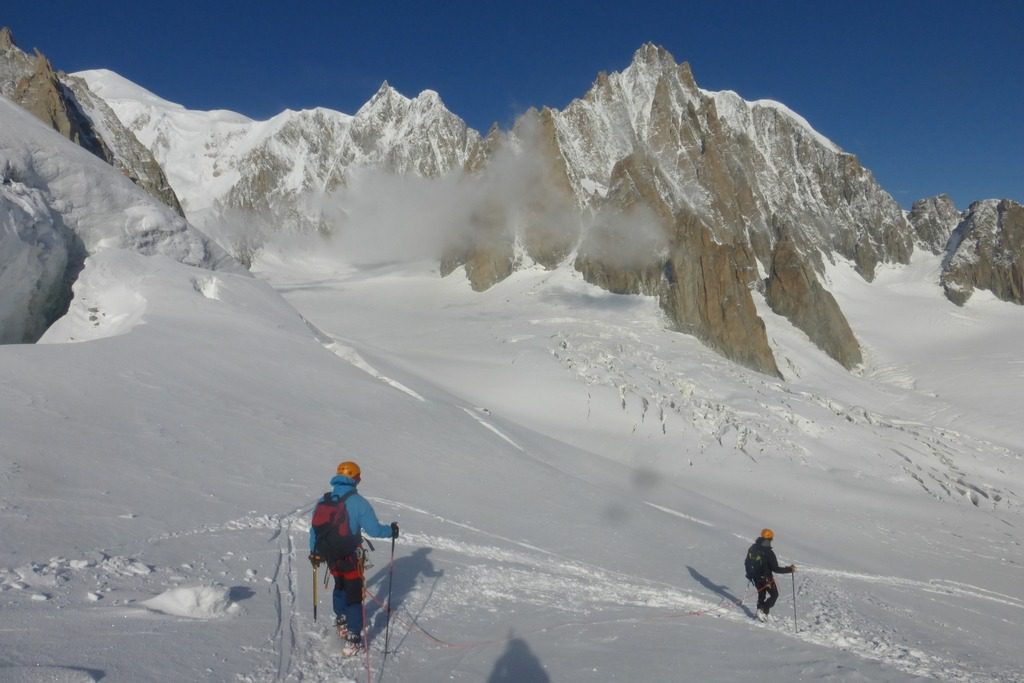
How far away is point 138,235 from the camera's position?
2041cm

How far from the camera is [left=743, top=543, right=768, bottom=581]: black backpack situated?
924cm

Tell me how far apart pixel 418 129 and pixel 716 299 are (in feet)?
380

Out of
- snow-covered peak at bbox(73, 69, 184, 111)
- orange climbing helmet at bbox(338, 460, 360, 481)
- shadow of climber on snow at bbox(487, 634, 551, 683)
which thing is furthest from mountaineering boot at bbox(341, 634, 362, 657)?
snow-covered peak at bbox(73, 69, 184, 111)

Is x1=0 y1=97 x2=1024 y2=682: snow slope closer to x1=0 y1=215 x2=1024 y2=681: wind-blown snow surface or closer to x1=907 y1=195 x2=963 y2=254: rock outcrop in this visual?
x1=0 y1=215 x2=1024 y2=681: wind-blown snow surface

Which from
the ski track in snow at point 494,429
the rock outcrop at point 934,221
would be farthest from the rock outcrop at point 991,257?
the ski track in snow at point 494,429

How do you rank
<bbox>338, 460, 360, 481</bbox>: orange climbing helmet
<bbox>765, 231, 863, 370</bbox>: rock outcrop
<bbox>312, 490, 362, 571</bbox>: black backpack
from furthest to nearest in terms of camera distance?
<bbox>765, 231, 863, 370</bbox>: rock outcrop → <bbox>338, 460, 360, 481</bbox>: orange climbing helmet → <bbox>312, 490, 362, 571</bbox>: black backpack

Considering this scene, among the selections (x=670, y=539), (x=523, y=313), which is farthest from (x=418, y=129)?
(x=670, y=539)

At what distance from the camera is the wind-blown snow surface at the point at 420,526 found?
17.9ft

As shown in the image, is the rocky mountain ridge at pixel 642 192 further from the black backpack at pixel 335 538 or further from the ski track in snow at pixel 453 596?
the black backpack at pixel 335 538

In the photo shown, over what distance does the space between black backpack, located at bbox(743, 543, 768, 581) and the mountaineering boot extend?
577 cm

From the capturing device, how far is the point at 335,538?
5590 mm

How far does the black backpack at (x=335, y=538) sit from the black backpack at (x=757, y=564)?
229 inches

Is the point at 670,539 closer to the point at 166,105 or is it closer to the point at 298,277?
the point at 298,277

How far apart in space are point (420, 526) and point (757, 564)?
4.38 metres
